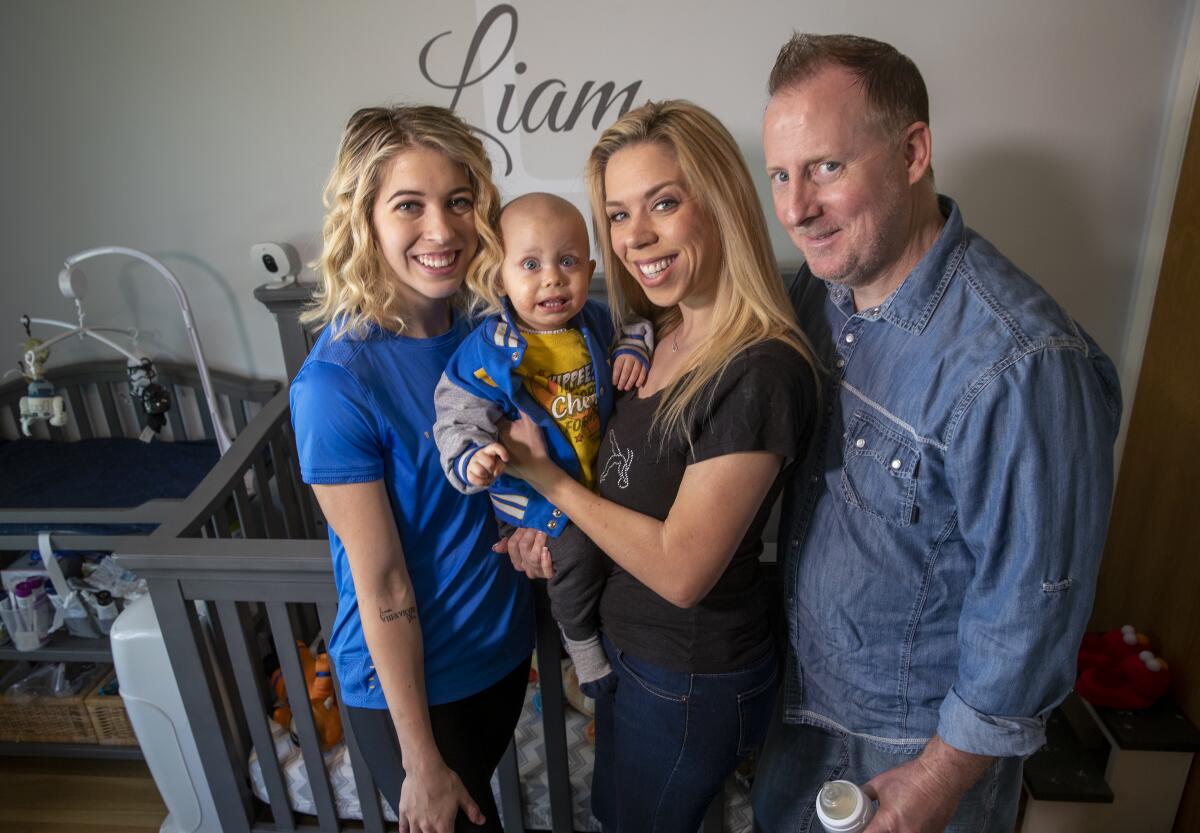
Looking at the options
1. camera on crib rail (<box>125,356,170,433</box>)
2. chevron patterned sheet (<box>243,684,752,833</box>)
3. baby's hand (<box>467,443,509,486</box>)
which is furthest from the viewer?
camera on crib rail (<box>125,356,170,433</box>)

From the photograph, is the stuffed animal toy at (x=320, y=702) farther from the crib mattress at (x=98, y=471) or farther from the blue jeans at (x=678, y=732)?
the blue jeans at (x=678, y=732)

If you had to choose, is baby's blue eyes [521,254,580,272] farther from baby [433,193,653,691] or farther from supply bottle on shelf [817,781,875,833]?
supply bottle on shelf [817,781,875,833]

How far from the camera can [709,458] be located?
3.31 ft

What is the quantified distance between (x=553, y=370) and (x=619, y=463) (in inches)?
7.8

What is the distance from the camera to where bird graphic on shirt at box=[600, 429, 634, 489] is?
1.13 meters

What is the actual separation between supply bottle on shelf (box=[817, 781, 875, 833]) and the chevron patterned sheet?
0.76 m

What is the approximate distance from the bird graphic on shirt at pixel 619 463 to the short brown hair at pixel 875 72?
0.52 metres

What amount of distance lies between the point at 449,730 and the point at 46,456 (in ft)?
7.05

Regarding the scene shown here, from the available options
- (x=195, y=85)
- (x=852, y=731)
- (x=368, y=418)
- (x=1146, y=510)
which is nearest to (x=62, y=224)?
(x=195, y=85)

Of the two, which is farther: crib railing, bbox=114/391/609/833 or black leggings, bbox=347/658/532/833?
crib railing, bbox=114/391/609/833

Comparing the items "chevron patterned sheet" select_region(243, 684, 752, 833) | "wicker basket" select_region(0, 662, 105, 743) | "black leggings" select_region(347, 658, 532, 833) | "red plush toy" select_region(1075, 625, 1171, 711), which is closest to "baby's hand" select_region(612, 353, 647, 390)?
"black leggings" select_region(347, 658, 532, 833)

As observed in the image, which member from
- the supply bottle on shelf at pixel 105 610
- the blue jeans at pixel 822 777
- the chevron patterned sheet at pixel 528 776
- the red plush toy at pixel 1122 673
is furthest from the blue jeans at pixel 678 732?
the supply bottle on shelf at pixel 105 610

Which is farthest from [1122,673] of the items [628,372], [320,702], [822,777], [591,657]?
[320,702]

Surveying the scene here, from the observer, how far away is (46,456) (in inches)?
105
